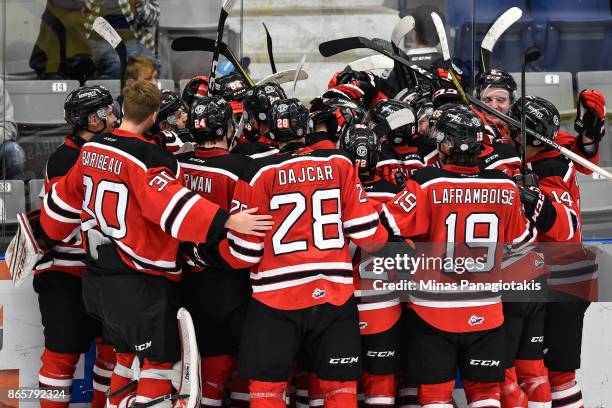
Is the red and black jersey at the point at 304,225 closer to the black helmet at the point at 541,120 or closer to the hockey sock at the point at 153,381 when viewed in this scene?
the hockey sock at the point at 153,381

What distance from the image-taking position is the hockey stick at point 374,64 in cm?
481

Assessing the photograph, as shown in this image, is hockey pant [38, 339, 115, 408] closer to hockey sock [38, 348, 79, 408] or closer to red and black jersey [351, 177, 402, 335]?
hockey sock [38, 348, 79, 408]

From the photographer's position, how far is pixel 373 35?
217 inches

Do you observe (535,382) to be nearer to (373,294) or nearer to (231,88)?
(373,294)

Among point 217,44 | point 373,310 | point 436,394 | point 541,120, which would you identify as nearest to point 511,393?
point 436,394

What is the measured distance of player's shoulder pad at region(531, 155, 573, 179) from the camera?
12.7ft

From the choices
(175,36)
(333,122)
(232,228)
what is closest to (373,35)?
(175,36)

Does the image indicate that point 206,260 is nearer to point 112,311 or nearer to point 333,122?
point 112,311

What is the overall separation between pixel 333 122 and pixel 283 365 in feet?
3.49

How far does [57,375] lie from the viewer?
3834 millimetres

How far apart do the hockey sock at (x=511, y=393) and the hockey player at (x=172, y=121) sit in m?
1.61

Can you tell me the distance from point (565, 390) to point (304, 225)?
136 cm

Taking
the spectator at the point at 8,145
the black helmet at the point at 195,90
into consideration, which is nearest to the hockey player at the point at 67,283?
the spectator at the point at 8,145

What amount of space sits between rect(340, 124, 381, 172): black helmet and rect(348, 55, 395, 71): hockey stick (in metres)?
1.22
